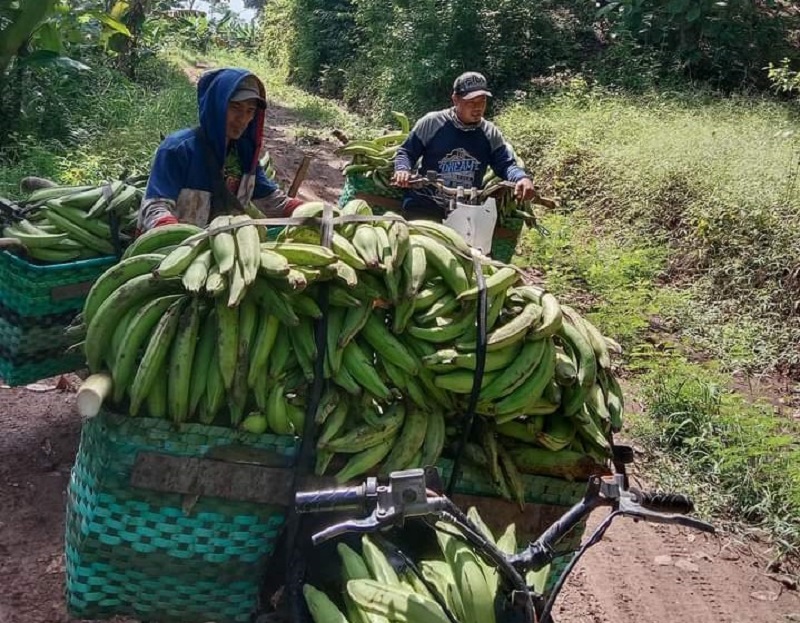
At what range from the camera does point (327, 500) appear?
Result: 191cm

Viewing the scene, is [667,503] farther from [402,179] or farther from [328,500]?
[402,179]

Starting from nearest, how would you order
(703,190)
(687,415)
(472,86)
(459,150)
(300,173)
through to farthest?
1. (300,173)
2. (687,415)
3. (472,86)
4. (459,150)
5. (703,190)

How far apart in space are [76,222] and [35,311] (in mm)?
557

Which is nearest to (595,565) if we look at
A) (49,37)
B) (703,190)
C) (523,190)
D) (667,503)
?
(667,503)

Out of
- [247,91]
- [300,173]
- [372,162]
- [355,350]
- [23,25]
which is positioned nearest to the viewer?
[355,350]

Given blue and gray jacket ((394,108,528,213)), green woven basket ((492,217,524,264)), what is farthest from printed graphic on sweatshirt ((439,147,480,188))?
green woven basket ((492,217,524,264))

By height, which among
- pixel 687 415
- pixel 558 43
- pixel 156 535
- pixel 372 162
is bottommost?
pixel 687 415

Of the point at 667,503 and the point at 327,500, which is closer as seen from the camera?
the point at 327,500

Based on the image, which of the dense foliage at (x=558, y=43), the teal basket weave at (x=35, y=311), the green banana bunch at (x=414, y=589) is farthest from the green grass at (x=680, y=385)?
the dense foliage at (x=558, y=43)

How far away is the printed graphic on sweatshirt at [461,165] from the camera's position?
618 centimetres

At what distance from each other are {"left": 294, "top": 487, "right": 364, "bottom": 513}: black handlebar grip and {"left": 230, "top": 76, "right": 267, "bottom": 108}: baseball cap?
2.56 metres

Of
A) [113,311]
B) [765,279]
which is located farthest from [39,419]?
[765,279]

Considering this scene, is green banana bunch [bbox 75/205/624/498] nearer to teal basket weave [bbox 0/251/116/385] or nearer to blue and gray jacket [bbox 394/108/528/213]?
teal basket weave [bbox 0/251/116/385]

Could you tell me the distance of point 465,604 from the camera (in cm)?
192
